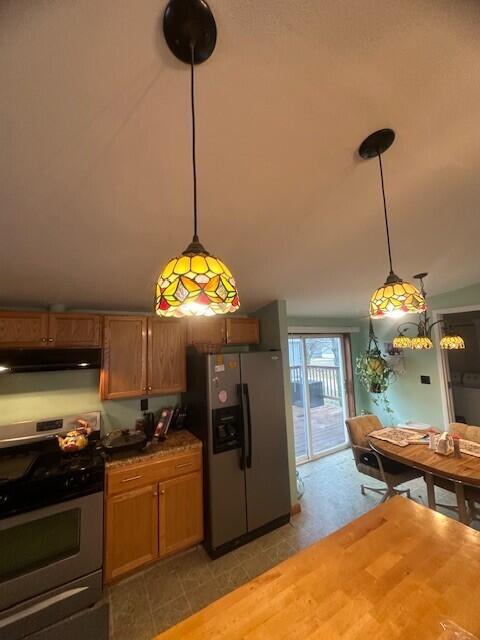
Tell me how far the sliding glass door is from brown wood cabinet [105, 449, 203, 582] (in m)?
2.14

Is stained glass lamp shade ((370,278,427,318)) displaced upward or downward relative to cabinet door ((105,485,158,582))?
upward

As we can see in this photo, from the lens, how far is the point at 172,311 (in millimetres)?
768

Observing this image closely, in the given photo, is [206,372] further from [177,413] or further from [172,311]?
[172,311]

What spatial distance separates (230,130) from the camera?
1009mm

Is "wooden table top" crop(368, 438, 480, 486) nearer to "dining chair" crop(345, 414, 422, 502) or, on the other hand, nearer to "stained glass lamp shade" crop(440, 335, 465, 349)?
"dining chair" crop(345, 414, 422, 502)

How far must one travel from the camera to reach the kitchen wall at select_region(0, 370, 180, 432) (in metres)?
2.19

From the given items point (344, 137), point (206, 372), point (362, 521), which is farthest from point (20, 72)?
point (362, 521)

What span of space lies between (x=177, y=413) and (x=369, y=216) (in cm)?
256

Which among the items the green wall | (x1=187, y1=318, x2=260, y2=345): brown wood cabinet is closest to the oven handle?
(x1=187, y1=318, x2=260, y2=345): brown wood cabinet

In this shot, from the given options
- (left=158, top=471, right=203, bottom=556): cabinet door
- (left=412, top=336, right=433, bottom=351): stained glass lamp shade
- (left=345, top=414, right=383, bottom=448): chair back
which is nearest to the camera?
(left=158, top=471, right=203, bottom=556): cabinet door

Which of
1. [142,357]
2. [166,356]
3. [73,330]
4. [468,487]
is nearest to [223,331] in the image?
[166,356]

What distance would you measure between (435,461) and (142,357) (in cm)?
277

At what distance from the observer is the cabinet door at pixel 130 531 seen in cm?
192

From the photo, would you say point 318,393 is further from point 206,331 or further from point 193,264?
point 193,264
